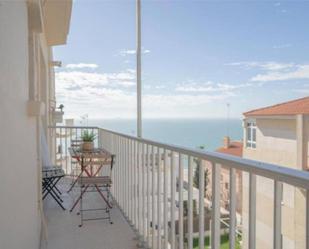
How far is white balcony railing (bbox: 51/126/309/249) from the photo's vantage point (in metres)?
1.13

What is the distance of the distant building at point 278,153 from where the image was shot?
4.02ft

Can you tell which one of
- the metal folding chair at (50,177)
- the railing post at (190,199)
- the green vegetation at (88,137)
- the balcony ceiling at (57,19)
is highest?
the balcony ceiling at (57,19)

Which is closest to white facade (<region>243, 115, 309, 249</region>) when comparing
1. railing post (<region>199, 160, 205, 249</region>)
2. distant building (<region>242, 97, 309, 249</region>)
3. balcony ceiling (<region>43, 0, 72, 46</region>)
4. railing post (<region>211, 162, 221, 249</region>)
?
distant building (<region>242, 97, 309, 249</region>)

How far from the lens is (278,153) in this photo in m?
9.43

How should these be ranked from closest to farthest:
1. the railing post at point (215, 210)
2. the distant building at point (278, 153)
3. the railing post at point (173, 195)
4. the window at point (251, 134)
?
the distant building at point (278, 153) → the railing post at point (215, 210) → the railing post at point (173, 195) → the window at point (251, 134)

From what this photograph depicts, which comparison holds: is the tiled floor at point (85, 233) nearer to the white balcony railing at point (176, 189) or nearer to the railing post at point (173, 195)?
the white balcony railing at point (176, 189)

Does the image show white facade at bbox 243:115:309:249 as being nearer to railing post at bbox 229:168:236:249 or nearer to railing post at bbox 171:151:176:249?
railing post at bbox 229:168:236:249

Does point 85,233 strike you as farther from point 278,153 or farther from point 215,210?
point 278,153

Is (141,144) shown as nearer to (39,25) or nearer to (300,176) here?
(39,25)

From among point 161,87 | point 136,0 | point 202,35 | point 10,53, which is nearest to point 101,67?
point 161,87

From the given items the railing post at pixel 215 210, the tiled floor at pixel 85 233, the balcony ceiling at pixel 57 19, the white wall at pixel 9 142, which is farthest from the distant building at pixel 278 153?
the balcony ceiling at pixel 57 19

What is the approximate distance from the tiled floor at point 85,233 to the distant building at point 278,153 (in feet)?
4.52

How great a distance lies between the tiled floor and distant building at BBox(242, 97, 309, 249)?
1.38m

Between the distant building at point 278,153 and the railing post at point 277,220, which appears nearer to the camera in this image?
the railing post at point 277,220
